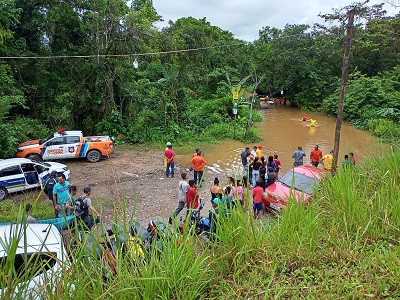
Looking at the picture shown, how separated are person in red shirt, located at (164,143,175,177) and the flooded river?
2.02 m

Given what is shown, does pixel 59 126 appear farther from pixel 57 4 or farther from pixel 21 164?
pixel 21 164

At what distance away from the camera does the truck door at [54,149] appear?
13492 mm

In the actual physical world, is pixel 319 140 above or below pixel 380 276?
below

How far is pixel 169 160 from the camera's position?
12.4 m

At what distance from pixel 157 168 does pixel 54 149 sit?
4.40m

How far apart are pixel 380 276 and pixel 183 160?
13082 millimetres

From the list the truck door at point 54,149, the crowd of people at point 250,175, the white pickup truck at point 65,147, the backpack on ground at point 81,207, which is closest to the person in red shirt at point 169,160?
the crowd of people at point 250,175

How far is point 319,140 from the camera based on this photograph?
70.8ft

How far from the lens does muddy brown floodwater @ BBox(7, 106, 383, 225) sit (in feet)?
30.9

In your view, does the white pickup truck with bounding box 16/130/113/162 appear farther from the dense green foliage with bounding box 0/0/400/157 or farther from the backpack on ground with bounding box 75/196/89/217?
the backpack on ground with bounding box 75/196/89/217

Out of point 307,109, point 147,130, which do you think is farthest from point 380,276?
point 307,109

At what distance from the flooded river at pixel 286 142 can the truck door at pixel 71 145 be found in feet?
15.2

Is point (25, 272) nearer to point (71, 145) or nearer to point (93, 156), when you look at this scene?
point (71, 145)

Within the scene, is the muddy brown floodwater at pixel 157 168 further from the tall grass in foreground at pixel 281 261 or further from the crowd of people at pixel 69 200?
the tall grass in foreground at pixel 281 261
